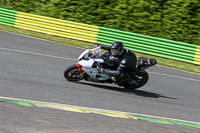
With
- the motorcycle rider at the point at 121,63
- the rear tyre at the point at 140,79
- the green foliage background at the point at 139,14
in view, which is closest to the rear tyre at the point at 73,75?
the motorcycle rider at the point at 121,63

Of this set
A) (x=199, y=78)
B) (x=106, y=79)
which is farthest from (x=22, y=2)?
(x=106, y=79)

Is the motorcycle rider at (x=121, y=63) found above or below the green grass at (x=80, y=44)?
above

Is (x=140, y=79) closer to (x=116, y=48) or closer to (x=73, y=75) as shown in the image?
(x=116, y=48)

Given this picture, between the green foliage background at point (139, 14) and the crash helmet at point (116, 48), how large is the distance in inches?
425

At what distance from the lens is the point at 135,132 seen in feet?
22.2

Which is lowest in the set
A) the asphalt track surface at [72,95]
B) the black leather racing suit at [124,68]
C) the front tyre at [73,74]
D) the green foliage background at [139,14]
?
→ the asphalt track surface at [72,95]

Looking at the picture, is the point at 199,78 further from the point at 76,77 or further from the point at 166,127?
the point at 166,127

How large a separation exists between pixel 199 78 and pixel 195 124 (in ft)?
24.6

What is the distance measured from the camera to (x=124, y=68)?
10.8 meters

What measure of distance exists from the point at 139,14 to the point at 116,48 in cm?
1172

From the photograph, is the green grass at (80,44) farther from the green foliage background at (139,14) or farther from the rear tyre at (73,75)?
the rear tyre at (73,75)

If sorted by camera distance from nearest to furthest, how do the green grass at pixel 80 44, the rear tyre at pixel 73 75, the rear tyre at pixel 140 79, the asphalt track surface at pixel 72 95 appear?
the asphalt track surface at pixel 72 95, the rear tyre at pixel 73 75, the rear tyre at pixel 140 79, the green grass at pixel 80 44

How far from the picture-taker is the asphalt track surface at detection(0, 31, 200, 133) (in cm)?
666

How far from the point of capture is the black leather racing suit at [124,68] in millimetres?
10641
